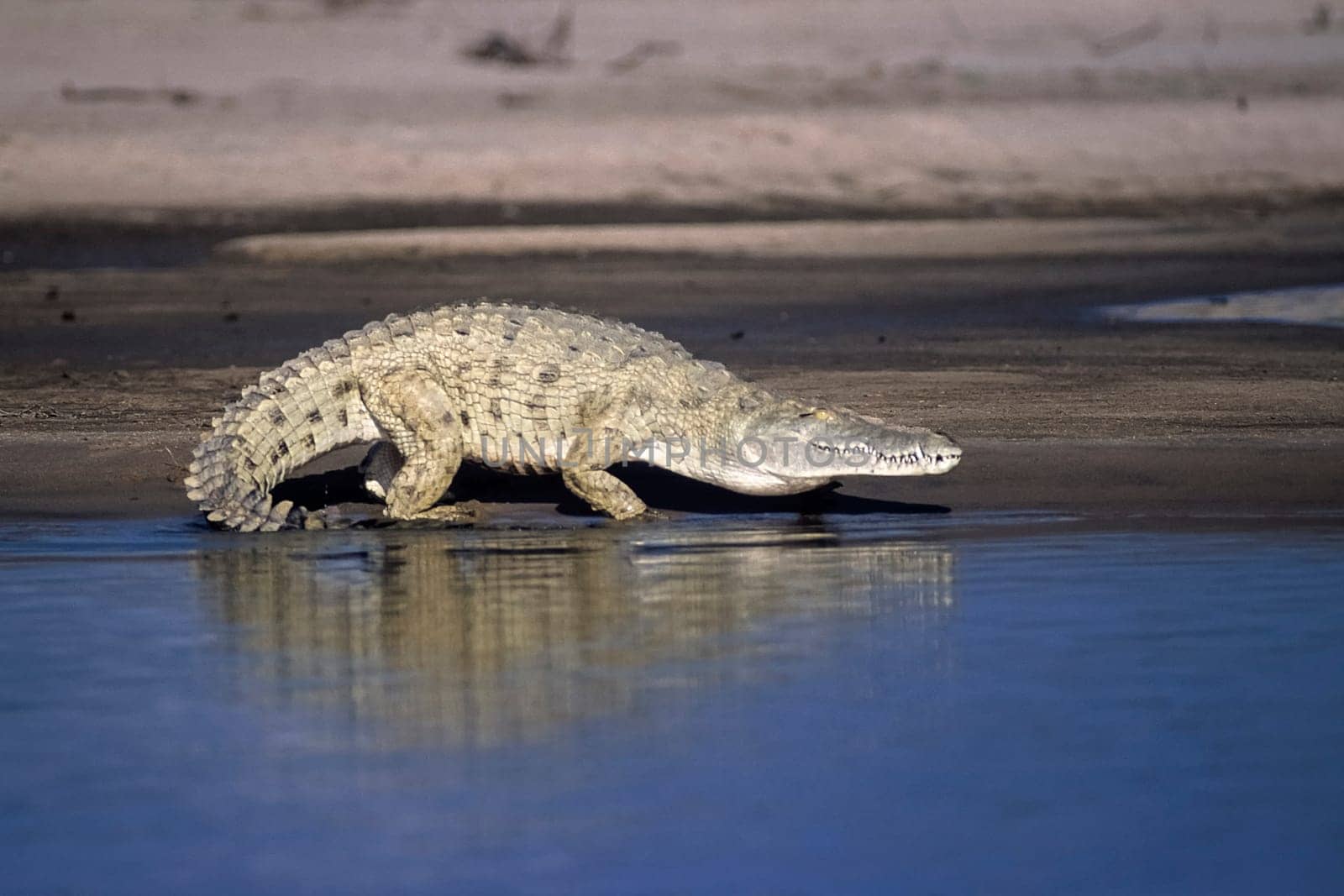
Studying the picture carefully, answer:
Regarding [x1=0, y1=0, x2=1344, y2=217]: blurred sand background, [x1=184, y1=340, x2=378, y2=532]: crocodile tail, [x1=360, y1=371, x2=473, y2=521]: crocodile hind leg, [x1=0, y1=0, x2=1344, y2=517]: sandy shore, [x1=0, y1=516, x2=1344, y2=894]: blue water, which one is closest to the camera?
[x1=0, y1=516, x2=1344, y2=894]: blue water

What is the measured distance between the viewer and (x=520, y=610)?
7.02m

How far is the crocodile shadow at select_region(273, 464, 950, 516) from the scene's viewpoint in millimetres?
9031

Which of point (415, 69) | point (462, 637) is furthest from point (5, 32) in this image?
point (462, 637)

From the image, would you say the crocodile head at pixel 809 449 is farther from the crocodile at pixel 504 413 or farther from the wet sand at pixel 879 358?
the wet sand at pixel 879 358

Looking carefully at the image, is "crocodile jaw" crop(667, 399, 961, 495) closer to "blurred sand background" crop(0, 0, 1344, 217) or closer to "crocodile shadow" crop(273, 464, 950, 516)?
"crocodile shadow" crop(273, 464, 950, 516)

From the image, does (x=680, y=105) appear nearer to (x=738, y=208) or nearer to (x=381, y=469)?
(x=738, y=208)

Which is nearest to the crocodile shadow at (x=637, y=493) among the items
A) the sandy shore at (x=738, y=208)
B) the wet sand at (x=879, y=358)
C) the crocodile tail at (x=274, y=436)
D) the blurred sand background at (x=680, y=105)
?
the wet sand at (x=879, y=358)

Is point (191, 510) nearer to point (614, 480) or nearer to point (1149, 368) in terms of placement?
point (614, 480)

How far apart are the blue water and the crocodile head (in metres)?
0.31

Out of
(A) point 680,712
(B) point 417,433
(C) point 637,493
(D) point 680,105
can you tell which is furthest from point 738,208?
(A) point 680,712

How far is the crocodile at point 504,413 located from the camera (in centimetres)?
866

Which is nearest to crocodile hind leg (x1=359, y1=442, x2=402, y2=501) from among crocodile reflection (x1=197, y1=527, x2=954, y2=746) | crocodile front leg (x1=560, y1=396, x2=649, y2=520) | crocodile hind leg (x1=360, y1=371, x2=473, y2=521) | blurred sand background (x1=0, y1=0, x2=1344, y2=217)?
crocodile hind leg (x1=360, y1=371, x2=473, y2=521)

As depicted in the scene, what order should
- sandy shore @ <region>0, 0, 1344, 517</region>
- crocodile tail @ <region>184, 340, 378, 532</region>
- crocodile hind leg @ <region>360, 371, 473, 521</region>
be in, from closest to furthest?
crocodile tail @ <region>184, 340, 378, 532</region>, crocodile hind leg @ <region>360, 371, 473, 521</region>, sandy shore @ <region>0, 0, 1344, 517</region>

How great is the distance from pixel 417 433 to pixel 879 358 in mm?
5044
